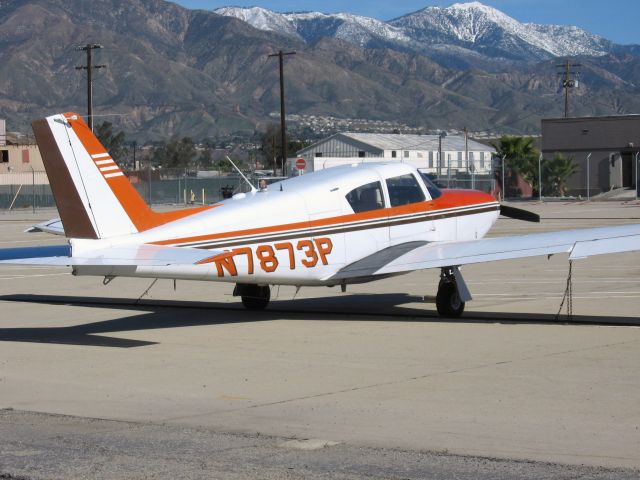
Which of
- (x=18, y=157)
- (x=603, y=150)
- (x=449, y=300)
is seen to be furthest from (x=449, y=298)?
(x=18, y=157)

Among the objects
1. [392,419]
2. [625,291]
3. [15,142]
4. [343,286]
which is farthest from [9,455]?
[15,142]

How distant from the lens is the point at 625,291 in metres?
19.0

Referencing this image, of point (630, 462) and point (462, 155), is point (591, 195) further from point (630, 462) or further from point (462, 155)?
point (630, 462)

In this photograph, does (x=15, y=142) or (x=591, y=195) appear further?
(x=15, y=142)

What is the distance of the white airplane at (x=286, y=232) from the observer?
1405 centimetres

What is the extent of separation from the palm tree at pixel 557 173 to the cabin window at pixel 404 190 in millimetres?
59537

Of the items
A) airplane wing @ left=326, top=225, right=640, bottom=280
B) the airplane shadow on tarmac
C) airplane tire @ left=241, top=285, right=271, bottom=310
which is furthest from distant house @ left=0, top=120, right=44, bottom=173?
airplane wing @ left=326, top=225, right=640, bottom=280

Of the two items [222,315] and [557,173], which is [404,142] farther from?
[222,315]

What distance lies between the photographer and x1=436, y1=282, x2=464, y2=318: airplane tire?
16.3 m

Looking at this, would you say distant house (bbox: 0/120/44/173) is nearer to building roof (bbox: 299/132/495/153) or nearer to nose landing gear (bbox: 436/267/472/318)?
building roof (bbox: 299/132/495/153)

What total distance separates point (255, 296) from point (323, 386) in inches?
246

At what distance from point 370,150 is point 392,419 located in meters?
107

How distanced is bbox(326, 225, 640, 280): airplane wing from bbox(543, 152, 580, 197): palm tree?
6011cm

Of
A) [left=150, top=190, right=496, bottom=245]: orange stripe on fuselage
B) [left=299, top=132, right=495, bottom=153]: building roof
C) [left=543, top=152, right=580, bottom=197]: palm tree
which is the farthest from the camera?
[left=299, top=132, right=495, bottom=153]: building roof
